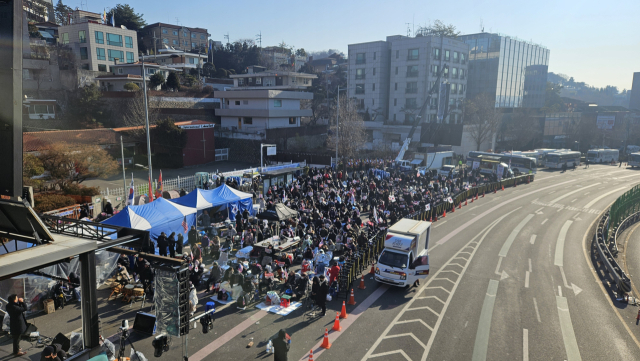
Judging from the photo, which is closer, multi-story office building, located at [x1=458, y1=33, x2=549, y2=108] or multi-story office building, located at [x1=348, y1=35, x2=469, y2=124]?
multi-story office building, located at [x1=348, y1=35, x2=469, y2=124]

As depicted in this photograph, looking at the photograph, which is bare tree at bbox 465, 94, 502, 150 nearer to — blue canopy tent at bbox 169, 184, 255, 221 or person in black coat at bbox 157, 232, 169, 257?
blue canopy tent at bbox 169, 184, 255, 221

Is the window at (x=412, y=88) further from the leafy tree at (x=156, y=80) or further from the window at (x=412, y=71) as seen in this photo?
the leafy tree at (x=156, y=80)

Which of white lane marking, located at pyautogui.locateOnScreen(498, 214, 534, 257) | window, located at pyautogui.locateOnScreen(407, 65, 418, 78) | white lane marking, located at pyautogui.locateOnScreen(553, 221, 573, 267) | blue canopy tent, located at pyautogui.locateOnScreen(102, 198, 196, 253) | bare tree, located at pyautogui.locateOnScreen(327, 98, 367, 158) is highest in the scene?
window, located at pyautogui.locateOnScreen(407, 65, 418, 78)

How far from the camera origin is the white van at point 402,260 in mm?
15205

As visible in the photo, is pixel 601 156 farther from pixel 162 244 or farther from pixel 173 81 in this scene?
pixel 162 244

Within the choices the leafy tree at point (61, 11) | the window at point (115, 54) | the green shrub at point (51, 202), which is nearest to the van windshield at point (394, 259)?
the green shrub at point (51, 202)

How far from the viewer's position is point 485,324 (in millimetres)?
13016

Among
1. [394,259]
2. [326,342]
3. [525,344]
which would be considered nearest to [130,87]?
[394,259]

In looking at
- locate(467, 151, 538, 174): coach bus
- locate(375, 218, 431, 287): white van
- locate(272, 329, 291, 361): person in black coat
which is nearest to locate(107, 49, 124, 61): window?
locate(467, 151, 538, 174): coach bus

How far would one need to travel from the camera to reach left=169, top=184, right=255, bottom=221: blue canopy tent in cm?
2095

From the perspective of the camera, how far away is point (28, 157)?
25.3m

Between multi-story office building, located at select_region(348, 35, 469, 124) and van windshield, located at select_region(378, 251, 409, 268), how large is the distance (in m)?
56.4

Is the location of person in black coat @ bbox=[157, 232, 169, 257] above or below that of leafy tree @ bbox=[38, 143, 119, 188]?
below

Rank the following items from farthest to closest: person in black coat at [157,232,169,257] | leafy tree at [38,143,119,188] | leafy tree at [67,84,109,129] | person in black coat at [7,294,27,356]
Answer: leafy tree at [67,84,109,129] < leafy tree at [38,143,119,188] < person in black coat at [157,232,169,257] < person in black coat at [7,294,27,356]
